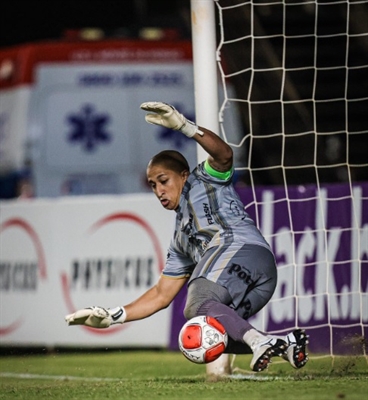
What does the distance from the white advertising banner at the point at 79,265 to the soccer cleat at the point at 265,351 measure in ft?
13.6

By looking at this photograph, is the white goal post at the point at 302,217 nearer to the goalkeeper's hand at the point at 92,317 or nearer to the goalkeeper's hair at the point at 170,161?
the goalkeeper's hair at the point at 170,161

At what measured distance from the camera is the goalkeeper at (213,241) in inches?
258

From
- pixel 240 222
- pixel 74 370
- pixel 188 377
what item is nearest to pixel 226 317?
pixel 240 222

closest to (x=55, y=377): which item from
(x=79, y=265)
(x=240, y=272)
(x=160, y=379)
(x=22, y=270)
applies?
(x=160, y=379)

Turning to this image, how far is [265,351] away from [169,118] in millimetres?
1399

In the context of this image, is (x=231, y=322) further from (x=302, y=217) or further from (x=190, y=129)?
(x=302, y=217)

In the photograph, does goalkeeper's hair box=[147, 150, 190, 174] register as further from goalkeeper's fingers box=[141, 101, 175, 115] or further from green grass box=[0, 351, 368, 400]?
green grass box=[0, 351, 368, 400]

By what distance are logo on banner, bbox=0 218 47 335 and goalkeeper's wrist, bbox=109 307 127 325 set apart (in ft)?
12.6

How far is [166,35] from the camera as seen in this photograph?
558 inches

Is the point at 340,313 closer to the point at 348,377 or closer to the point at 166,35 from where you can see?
the point at 348,377

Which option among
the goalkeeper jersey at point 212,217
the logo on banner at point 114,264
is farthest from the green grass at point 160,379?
the goalkeeper jersey at point 212,217

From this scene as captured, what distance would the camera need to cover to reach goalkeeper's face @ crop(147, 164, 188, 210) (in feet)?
22.7

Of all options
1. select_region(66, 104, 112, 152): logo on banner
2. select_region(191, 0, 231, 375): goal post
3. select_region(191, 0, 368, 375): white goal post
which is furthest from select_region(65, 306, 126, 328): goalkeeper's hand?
select_region(66, 104, 112, 152): logo on banner

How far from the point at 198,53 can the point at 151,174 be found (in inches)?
51.7
